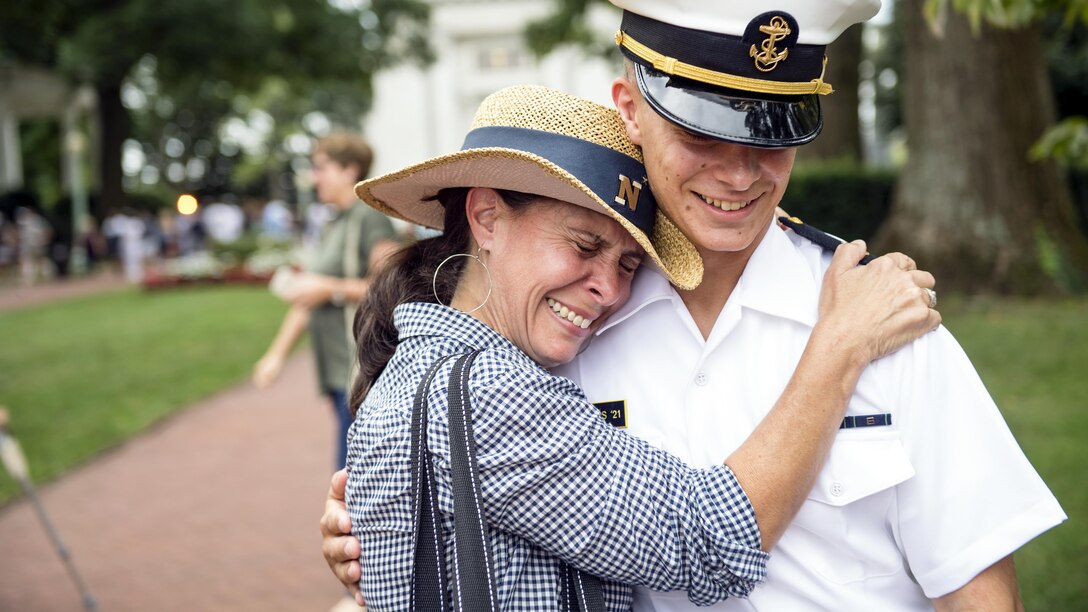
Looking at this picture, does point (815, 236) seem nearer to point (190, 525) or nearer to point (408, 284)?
point (408, 284)

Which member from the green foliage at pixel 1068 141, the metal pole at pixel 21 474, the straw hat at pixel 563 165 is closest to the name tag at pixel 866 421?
the straw hat at pixel 563 165

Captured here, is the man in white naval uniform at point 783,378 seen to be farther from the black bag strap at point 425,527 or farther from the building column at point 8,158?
the building column at point 8,158

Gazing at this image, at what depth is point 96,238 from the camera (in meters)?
27.5

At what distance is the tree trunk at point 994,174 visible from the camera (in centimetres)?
1095

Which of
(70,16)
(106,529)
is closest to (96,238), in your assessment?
(70,16)

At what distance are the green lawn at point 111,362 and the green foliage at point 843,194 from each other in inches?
309

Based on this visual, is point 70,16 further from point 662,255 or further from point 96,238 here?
point 662,255

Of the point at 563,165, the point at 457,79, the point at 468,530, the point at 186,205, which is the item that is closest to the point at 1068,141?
the point at 563,165

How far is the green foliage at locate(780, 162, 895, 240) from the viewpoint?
13.5 metres

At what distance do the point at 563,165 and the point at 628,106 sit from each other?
27 cm

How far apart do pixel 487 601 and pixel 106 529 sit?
5.98 meters

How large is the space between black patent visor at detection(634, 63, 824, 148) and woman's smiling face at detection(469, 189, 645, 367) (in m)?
0.28

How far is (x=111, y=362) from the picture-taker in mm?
13078

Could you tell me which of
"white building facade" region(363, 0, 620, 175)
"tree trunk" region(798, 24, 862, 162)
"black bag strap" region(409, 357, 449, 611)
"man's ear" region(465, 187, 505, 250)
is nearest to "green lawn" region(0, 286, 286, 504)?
"man's ear" region(465, 187, 505, 250)
